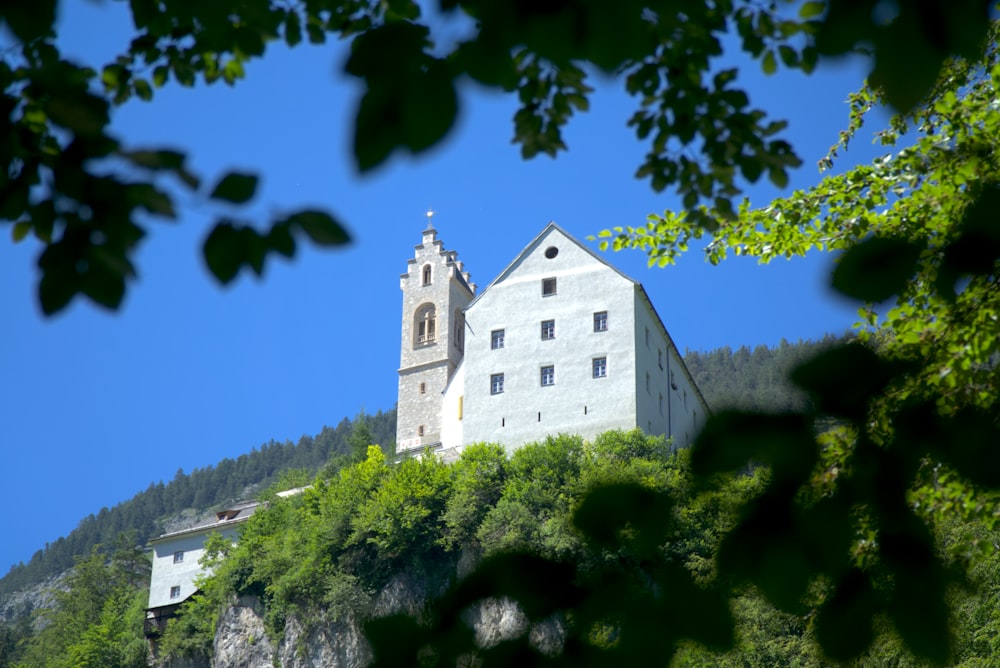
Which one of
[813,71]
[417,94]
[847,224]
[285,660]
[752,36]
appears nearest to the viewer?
[417,94]

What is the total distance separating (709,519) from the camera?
2.18 m

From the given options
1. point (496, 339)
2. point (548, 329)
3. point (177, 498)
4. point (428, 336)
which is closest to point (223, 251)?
point (548, 329)

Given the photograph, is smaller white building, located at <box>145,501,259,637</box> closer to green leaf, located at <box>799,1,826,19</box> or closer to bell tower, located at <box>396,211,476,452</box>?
bell tower, located at <box>396,211,476,452</box>

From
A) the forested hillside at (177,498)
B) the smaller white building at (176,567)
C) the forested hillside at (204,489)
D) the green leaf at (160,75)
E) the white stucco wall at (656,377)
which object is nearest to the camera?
the green leaf at (160,75)

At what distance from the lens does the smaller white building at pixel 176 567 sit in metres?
57.7

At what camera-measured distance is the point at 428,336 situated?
209 feet

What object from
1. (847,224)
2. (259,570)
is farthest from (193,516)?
(847,224)

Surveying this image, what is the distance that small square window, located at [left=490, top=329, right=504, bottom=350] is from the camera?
46969mm

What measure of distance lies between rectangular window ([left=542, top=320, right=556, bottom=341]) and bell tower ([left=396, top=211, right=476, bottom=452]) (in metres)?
12.4

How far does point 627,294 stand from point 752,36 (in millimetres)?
42986

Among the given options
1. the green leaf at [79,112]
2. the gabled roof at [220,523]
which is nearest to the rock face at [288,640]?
the gabled roof at [220,523]

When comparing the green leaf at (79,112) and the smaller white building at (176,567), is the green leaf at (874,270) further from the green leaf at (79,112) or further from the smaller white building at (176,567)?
the smaller white building at (176,567)

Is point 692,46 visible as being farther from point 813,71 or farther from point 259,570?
point 259,570

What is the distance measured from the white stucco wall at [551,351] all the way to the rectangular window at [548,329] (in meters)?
0.17
